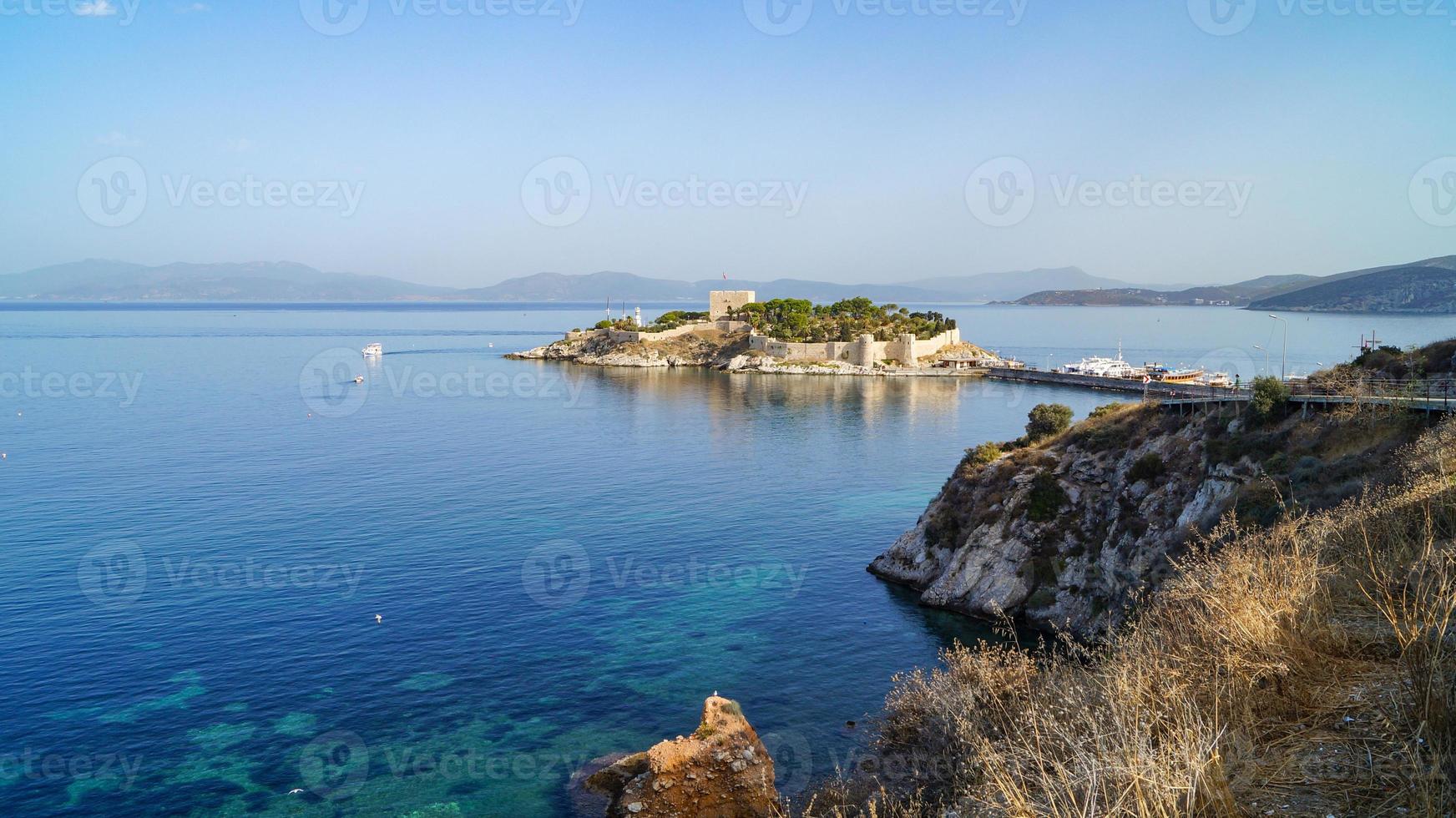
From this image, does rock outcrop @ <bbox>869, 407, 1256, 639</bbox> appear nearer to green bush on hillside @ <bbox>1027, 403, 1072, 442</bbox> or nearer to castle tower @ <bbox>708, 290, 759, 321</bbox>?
green bush on hillside @ <bbox>1027, 403, 1072, 442</bbox>

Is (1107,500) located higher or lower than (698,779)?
higher

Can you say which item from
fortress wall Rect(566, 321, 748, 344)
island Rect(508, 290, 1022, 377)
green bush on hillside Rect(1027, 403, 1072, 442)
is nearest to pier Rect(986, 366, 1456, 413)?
green bush on hillside Rect(1027, 403, 1072, 442)

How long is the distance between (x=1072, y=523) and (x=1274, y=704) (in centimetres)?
2829

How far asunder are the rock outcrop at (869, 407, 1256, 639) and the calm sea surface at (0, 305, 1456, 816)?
2511 mm

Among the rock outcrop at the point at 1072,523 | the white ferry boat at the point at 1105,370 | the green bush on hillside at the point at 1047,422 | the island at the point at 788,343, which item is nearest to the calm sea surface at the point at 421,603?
the rock outcrop at the point at 1072,523

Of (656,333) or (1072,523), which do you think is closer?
(1072,523)

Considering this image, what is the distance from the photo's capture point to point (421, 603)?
36.4m

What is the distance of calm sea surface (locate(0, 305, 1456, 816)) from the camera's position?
24.5m

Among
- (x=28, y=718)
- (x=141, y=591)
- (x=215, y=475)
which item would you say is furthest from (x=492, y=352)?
(x=28, y=718)

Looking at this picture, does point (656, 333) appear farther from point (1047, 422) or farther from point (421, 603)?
point (421, 603)

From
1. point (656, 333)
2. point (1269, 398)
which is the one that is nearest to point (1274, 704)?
point (1269, 398)

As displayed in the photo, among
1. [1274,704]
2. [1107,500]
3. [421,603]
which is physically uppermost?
[1274,704]

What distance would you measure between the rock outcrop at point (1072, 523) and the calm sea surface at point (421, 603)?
251 cm

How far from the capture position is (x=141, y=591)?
36969 mm
